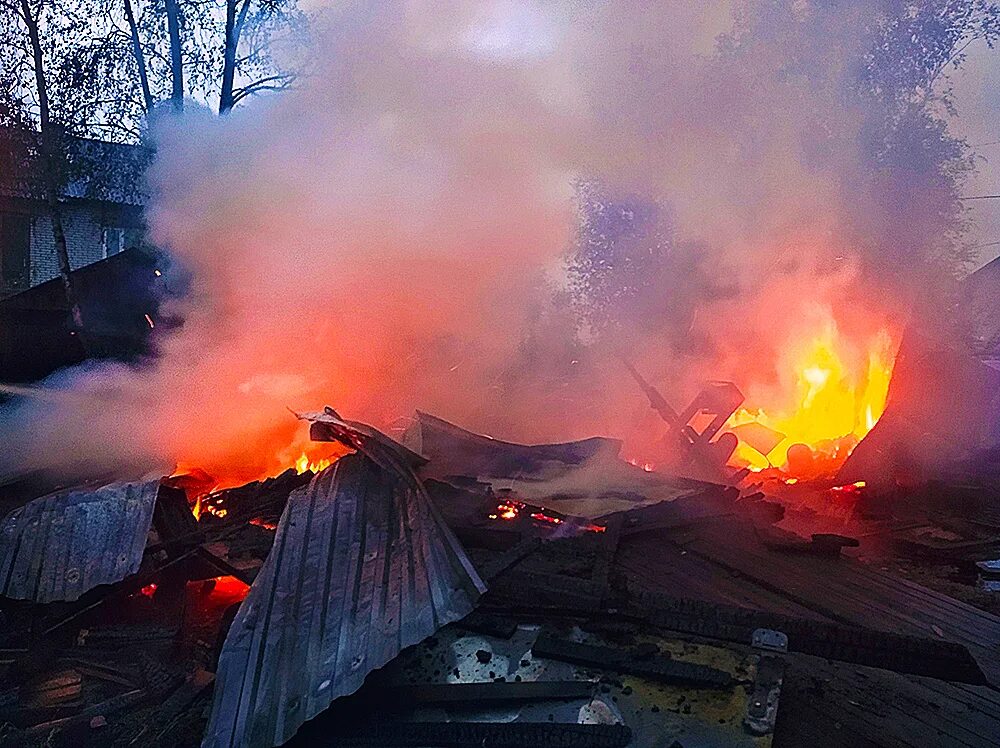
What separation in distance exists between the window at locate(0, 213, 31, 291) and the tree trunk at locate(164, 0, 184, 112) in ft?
27.3

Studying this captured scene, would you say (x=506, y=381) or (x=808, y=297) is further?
(x=808, y=297)

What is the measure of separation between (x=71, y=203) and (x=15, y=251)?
2.84m

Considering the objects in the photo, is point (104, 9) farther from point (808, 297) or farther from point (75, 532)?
point (808, 297)

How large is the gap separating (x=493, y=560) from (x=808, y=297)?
33.2 ft

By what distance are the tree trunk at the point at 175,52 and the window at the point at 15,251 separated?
328 inches

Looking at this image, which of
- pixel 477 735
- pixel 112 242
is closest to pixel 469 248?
pixel 477 735

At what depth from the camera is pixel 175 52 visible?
1484cm

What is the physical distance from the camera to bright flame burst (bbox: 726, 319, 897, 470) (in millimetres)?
11883

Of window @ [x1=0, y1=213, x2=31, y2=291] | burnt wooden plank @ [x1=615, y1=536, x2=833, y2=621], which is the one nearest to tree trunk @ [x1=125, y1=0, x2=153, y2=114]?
window @ [x1=0, y1=213, x2=31, y2=291]

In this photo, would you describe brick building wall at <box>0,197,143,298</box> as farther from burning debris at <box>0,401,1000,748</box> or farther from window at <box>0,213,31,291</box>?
burning debris at <box>0,401,1000,748</box>

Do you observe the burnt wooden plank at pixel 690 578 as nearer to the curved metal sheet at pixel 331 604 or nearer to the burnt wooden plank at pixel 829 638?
the burnt wooden plank at pixel 829 638

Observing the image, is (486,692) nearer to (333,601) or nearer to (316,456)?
(333,601)

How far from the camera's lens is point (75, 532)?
520 centimetres

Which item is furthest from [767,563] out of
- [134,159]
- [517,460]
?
[134,159]
